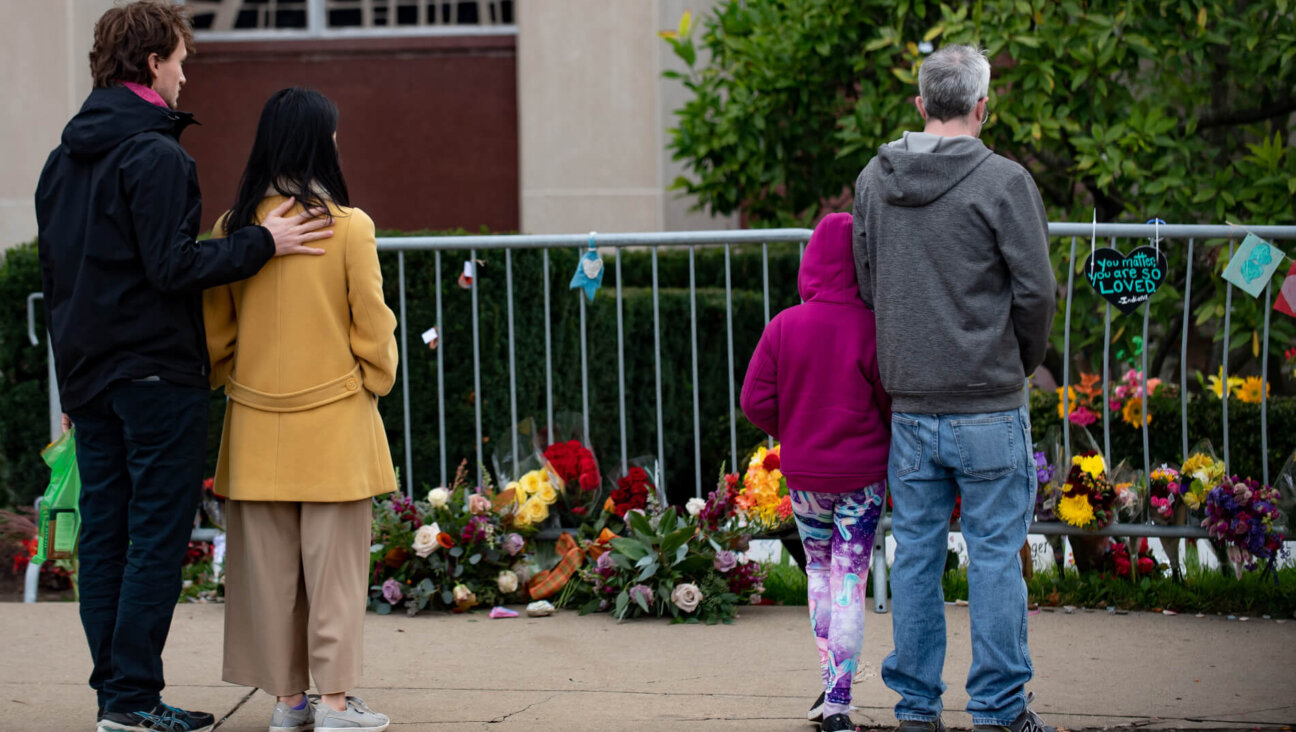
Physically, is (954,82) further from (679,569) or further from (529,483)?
(529,483)

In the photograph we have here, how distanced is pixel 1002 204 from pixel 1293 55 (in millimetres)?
3903

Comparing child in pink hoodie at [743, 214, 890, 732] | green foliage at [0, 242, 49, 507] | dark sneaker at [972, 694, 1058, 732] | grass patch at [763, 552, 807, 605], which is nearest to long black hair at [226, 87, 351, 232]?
child in pink hoodie at [743, 214, 890, 732]

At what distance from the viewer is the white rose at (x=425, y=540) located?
17.0 feet

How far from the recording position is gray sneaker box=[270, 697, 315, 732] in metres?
3.67

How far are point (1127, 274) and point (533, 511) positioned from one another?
2478 mm

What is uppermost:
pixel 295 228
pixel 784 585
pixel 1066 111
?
pixel 1066 111

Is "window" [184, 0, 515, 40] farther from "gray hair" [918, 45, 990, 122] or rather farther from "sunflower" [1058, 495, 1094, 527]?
"gray hair" [918, 45, 990, 122]

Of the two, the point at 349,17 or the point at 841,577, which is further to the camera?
the point at 349,17

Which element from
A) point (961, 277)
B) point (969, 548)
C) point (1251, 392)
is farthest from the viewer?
point (1251, 392)

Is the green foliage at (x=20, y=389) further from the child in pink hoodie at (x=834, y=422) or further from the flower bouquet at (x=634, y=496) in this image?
the child in pink hoodie at (x=834, y=422)

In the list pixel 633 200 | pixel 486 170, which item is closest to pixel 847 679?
pixel 633 200

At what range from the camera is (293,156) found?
11.8 feet

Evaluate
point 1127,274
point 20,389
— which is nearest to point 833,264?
point 1127,274

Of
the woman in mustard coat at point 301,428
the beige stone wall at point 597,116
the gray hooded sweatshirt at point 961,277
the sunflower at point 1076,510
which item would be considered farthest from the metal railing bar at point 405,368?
the beige stone wall at point 597,116
